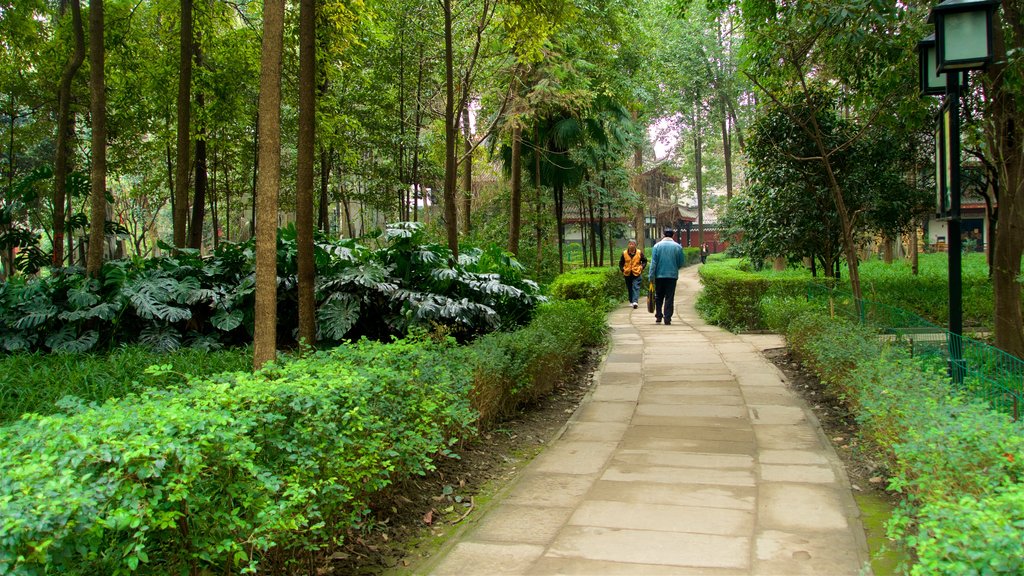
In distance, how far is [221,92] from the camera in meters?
11.8

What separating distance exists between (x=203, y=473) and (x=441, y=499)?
2.14 meters

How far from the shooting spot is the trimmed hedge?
2.24m

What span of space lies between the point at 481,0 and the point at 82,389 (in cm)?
736

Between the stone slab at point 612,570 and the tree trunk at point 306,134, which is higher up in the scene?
the tree trunk at point 306,134

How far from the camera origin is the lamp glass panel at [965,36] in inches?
215

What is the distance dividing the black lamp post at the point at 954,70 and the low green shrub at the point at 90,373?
19.2ft

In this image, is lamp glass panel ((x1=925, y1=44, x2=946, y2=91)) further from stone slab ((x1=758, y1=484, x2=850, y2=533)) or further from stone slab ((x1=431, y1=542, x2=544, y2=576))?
stone slab ((x1=431, y1=542, x2=544, y2=576))

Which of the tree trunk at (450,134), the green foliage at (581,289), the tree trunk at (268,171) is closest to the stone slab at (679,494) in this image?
the tree trunk at (268,171)

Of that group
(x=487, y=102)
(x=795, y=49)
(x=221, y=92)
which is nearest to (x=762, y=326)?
(x=795, y=49)

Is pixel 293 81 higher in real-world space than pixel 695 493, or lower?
higher

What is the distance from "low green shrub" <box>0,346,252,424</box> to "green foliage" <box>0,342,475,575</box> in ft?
8.29

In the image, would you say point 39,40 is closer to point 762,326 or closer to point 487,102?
point 487,102

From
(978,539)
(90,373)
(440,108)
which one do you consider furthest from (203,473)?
(440,108)

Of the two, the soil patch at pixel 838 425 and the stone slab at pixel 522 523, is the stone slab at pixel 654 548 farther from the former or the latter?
the soil patch at pixel 838 425
